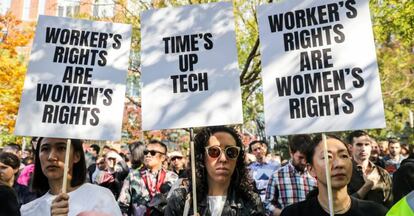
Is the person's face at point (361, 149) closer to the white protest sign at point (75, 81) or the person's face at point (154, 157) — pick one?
the person's face at point (154, 157)

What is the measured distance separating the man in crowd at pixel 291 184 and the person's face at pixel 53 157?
2.50 m

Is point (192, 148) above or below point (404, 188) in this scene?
above

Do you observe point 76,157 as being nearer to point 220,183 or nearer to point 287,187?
point 220,183

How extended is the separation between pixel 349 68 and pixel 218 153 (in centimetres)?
111

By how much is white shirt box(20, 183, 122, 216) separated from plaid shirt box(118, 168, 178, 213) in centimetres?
222

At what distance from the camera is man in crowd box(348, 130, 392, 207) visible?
4820 millimetres

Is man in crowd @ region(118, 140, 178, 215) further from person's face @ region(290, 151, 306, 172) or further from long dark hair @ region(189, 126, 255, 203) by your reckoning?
long dark hair @ region(189, 126, 255, 203)

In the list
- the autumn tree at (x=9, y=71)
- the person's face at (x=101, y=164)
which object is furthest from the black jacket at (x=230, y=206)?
the autumn tree at (x=9, y=71)

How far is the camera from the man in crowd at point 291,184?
507cm

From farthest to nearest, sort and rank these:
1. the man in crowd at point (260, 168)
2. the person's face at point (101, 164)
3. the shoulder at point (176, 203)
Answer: the person's face at point (101, 164), the man in crowd at point (260, 168), the shoulder at point (176, 203)

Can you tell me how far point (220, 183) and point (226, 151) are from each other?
240 mm

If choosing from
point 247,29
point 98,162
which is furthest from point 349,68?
point 247,29

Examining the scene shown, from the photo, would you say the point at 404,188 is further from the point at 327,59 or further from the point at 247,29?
the point at 247,29

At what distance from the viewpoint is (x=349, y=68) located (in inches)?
125
